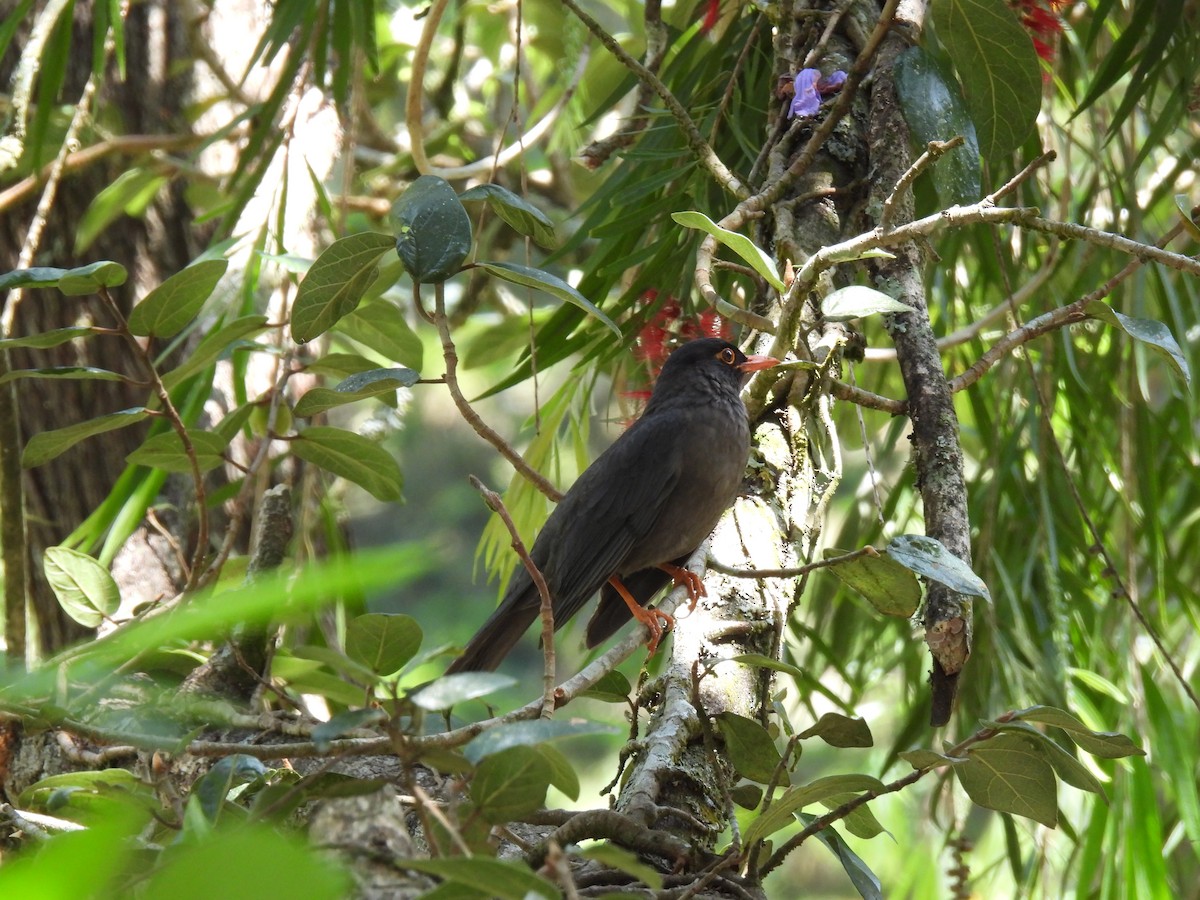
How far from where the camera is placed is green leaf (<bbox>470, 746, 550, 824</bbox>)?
3.75 ft

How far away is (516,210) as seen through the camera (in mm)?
1938

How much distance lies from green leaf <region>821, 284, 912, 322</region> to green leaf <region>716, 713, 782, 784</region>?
0.63 meters

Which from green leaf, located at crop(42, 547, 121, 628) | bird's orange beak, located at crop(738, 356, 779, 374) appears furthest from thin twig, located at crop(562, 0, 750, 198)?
green leaf, located at crop(42, 547, 121, 628)

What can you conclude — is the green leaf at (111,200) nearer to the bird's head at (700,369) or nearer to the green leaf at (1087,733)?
the bird's head at (700,369)

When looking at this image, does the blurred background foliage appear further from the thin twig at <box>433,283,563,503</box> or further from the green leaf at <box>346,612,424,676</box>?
the green leaf at <box>346,612,424,676</box>

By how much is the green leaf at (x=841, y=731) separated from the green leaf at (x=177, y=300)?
4.36 ft

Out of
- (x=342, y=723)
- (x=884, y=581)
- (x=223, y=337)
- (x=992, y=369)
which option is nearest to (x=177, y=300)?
(x=223, y=337)

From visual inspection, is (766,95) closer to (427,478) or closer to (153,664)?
(153,664)

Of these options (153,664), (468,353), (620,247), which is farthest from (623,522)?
(153,664)

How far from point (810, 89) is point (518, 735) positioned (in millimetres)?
1648

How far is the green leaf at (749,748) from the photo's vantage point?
1693 millimetres

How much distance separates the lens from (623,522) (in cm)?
295

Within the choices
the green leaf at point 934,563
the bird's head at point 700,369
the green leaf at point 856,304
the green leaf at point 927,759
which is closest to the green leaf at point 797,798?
the green leaf at point 927,759

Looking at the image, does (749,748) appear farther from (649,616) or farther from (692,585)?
(649,616)
